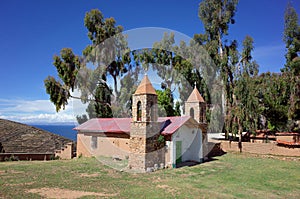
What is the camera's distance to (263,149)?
1000 inches

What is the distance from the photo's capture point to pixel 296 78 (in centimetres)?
2630

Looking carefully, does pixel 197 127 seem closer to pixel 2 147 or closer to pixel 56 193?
pixel 56 193

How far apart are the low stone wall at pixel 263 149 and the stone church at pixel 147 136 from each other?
611 centimetres

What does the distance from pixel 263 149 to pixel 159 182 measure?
15222 millimetres

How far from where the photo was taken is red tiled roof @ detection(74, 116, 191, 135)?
65.2 ft

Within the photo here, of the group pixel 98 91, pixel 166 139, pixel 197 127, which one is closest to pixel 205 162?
pixel 197 127

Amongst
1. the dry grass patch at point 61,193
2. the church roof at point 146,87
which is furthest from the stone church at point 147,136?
the dry grass patch at point 61,193

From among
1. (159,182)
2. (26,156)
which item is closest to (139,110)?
(159,182)

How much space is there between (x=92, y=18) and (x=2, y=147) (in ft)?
64.5

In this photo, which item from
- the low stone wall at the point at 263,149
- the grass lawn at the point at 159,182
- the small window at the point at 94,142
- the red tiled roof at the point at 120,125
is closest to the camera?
the grass lawn at the point at 159,182

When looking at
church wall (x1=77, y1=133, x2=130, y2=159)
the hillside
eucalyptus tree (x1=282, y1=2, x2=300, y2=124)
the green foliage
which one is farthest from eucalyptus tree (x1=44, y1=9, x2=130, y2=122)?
eucalyptus tree (x1=282, y1=2, x2=300, y2=124)

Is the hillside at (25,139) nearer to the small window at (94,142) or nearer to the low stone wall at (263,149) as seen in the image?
the small window at (94,142)

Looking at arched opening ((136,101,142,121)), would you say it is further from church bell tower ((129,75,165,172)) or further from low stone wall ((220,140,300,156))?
low stone wall ((220,140,300,156))

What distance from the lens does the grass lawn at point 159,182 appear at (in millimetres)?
11922
